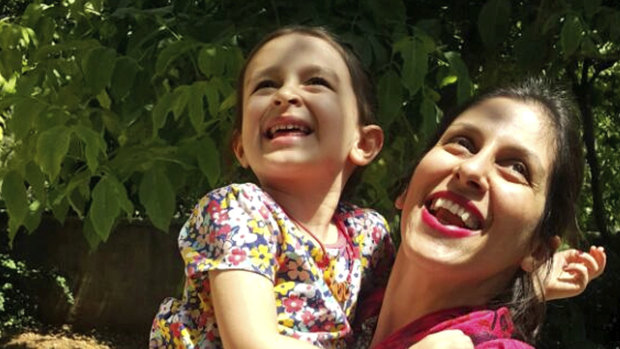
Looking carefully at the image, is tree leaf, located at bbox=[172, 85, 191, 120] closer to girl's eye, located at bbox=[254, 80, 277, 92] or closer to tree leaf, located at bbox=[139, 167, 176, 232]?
tree leaf, located at bbox=[139, 167, 176, 232]

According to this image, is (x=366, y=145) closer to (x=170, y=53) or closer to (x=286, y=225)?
(x=286, y=225)

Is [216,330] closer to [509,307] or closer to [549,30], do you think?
[509,307]

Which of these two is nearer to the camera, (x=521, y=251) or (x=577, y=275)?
(x=521, y=251)

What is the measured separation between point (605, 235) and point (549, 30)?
338 cm

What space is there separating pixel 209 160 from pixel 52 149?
37 cm

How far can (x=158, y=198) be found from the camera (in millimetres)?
2174

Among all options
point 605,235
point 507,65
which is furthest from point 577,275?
point 605,235

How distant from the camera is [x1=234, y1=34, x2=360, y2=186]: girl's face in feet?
5.18

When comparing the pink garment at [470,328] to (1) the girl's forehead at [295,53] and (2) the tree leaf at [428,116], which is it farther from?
(2) the tree leaf at [428,116]

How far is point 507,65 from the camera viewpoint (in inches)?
135

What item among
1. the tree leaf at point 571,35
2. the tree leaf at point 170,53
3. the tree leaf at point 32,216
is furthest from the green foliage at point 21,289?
the tree leaf at point 571,35

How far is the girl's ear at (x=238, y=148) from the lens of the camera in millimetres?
1728

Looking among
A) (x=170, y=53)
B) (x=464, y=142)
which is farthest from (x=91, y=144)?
(x=464, y=142)

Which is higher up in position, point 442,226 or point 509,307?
point 442,226
